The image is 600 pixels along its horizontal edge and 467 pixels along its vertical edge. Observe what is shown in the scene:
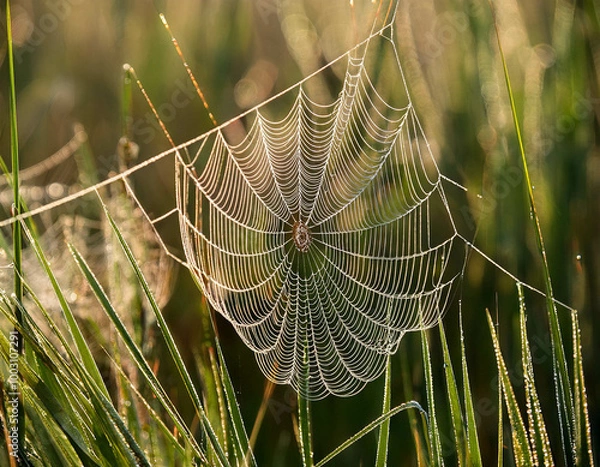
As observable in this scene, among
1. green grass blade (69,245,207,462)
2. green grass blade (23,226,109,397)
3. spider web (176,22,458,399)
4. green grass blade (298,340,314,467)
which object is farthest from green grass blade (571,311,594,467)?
spider web (176,22,458,399)

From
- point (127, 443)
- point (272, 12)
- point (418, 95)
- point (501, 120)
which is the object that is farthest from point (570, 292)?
point (272, 12)

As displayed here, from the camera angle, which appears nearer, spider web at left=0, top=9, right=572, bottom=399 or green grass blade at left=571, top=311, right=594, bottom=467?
green grass blade at left=571, top=311, right=594, bottom=467

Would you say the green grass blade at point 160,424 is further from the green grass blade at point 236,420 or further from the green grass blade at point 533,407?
the green grass blade at point 533,407

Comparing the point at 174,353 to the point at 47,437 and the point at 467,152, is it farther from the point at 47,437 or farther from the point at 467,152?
the point at 467,152

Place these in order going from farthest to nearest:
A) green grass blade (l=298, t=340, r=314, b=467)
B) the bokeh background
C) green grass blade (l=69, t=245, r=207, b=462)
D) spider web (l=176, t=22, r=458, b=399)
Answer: spider web (l=176, t=22, r=458, b=399) < the bokeh background < green grass blade (l=298, t=340, r=314, b=467) < green grass blade (l=69, t=245, r=207, b=462)

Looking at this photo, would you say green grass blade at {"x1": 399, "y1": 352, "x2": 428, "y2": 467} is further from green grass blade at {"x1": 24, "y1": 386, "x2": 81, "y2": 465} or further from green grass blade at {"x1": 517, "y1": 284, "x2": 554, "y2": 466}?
green grass blade at {"x1": 24, "y1": 386, "x2": 81, "y2": 465}

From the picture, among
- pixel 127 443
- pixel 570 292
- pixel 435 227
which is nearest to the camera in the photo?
pixel 127 443

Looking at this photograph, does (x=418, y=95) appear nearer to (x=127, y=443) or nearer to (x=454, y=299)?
(x=454, y=299)

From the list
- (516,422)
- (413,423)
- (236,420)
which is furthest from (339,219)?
(516,422)
